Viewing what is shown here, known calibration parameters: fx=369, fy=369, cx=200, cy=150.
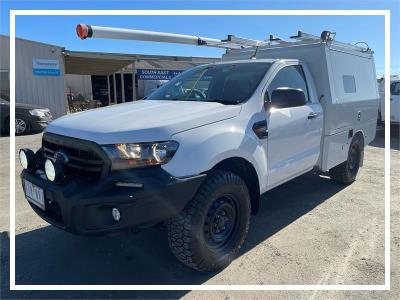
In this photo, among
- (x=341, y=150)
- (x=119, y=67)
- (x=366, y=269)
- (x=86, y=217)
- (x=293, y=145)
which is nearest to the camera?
(x=86, y=217)

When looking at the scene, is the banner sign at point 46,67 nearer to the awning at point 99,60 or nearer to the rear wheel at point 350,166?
the awning at point 99,60

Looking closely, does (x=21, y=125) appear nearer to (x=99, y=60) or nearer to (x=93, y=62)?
(x=99, y=60)

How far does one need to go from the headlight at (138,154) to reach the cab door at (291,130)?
52.2 inches

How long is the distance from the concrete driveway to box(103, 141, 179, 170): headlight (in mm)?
1065

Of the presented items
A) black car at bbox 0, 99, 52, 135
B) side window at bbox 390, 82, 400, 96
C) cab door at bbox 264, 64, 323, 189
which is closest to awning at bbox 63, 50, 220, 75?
black car at bbox 0, 99, 52, 135

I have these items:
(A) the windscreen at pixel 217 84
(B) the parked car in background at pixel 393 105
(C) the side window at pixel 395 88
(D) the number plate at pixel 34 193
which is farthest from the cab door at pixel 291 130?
(C) the side window at pixel 395 88

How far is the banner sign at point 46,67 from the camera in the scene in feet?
49.0

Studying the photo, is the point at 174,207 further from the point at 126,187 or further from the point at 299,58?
the point at 299,58

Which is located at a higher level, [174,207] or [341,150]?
[341,150]

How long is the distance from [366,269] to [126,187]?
222cm

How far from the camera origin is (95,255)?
352 cm

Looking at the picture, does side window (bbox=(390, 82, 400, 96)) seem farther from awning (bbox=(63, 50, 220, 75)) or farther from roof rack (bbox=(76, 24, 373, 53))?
roof rack (bbox=(76, 24, 373, 53))

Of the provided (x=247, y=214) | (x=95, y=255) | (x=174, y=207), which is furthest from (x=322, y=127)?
(x=95, y=255)

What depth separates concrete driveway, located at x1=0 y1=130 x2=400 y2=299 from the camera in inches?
121
